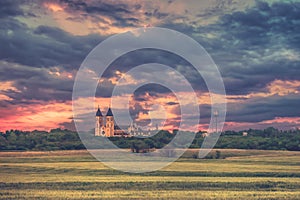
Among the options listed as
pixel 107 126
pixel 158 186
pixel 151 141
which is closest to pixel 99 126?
pixel 107 126

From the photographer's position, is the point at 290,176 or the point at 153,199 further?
the point at 290,176

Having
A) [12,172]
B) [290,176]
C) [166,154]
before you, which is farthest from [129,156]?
[290,176]

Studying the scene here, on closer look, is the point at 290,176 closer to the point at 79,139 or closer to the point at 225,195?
the point at 225,195

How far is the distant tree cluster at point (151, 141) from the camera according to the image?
11481cm

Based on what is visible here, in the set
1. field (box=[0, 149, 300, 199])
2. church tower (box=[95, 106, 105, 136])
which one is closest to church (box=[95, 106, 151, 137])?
church tower (box=[95, 106, 105, 136])

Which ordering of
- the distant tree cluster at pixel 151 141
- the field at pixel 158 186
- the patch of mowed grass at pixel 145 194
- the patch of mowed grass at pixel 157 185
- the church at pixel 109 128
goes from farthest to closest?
the church at pixel 109 128 → the distant tree cluster at pixel 151 141 → the patch of mowed grass at pixel 157 185 → the field at pixel 158 186 → the patch of mowed grass at pixel 145 194

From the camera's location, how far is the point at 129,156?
10044 centimetres

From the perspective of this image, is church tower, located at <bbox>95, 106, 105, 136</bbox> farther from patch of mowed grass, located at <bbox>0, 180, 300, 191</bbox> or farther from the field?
patch of mowed grass, located at <bbox>0, 180, 300, 191</bbox>

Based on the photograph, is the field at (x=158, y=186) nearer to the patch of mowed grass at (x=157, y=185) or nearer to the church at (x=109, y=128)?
the patch of mowed grass at (x=157, y=185)

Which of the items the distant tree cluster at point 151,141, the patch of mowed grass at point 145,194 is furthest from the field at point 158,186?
the distant tree cluster at point 151,141

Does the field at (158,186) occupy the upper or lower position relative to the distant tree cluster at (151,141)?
lower

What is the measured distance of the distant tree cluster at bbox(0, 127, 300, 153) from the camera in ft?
377

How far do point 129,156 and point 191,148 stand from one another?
19929 mm

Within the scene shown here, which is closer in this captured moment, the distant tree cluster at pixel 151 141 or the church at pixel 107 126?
the distant tree cluster at pixel 151 141
